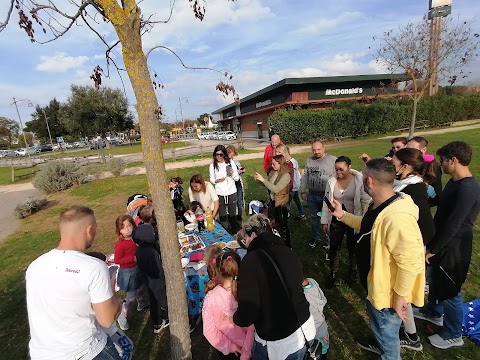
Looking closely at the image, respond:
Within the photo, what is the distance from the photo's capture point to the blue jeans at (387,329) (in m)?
2.24

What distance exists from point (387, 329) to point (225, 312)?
54.9 inches

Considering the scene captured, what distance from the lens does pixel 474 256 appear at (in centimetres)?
432

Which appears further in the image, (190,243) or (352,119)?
(352,119)

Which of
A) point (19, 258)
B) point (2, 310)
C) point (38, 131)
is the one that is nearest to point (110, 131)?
point (19, 258)

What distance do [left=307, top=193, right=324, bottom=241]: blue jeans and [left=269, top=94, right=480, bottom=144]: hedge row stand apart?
19477mm

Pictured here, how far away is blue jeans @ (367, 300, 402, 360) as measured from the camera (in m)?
2.24

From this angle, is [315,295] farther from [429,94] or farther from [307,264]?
[429,94]

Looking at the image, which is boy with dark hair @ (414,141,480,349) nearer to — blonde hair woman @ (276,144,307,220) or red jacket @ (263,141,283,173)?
blonde hair woman @ (276,144,307,220)

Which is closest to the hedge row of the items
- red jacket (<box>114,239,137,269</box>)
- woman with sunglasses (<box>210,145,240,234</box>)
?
woman with sunglasses (<box>210,145,240,234</box>)

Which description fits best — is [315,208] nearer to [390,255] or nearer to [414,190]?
[414,190]

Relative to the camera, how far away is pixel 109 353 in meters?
2.00

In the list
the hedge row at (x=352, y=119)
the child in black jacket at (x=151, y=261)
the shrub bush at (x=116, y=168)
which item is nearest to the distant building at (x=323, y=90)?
the hedge row at (x=352, y=119)

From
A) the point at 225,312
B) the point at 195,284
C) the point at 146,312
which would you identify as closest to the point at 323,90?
the point at 195,284

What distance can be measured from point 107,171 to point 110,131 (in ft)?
43.5
